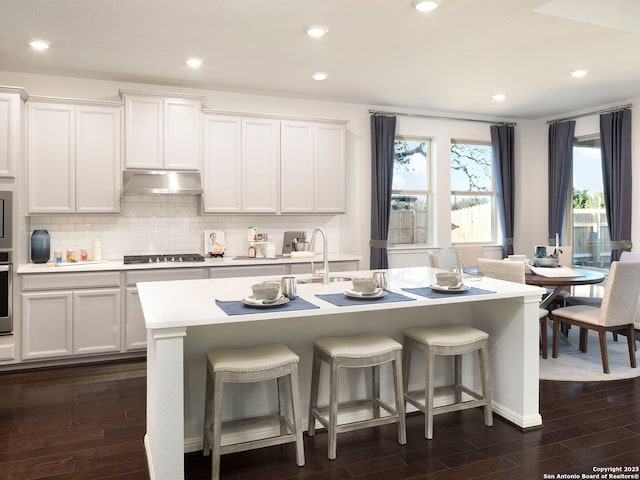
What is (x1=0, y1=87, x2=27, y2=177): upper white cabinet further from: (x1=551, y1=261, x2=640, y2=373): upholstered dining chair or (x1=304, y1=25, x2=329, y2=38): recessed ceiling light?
(x1=551, y1=261, x2=640, y2=373): upholstered dining chair

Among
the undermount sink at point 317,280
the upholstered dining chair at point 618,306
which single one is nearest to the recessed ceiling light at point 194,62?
the undermount sink at point 317,280

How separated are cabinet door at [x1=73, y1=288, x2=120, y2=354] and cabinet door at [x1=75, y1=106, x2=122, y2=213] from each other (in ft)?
2.72

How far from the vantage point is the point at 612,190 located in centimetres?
601

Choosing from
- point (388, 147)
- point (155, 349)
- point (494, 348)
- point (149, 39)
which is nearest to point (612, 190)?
point (388, 147)

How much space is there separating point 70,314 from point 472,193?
16.9ft

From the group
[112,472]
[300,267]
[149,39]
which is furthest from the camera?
[300,267]

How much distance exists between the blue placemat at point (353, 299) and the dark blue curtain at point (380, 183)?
3.19 meters

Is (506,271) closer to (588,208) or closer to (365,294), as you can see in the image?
(365,294)

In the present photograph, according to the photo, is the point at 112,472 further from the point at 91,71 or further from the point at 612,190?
the point at 612,190

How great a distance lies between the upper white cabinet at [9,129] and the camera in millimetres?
4297

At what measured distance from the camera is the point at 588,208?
6.60 m

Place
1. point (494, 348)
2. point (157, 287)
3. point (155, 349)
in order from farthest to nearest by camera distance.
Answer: point (494, 348), point (157, 287), point (155, 349)

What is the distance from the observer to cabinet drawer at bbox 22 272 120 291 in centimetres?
→ 435

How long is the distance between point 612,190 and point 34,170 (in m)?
6.25
